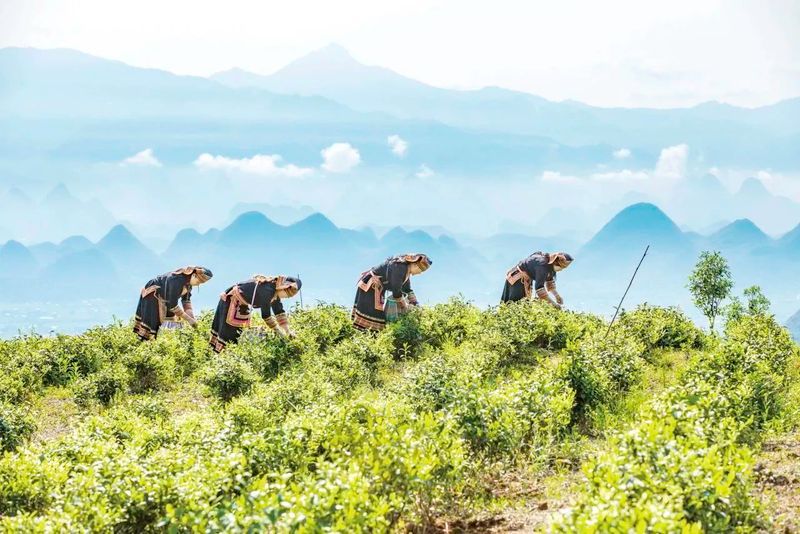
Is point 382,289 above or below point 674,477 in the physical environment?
above

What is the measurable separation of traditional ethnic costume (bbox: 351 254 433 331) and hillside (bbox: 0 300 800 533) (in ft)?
5.62

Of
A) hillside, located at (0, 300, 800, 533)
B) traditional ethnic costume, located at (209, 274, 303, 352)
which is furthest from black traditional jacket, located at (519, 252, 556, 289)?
traditional ethnic costume, located at (209, 274, 303, 352)

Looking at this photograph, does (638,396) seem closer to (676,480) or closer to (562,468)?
(562,468)

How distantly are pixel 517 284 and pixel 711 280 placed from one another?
8.89 m

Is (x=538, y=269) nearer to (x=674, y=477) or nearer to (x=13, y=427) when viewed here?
(x=13, y=427)

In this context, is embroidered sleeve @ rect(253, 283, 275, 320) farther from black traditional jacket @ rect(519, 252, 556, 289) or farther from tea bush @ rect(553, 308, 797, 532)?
tea bush @ rect(553, 308, 797, 532)

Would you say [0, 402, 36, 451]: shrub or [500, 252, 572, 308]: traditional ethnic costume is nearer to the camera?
[0, 402, 36, 451]: shrub

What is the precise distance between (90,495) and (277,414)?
9.24 feet

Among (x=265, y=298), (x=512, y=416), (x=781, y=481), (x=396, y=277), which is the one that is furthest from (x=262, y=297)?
(x=781, y=481)

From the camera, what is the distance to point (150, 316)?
15203mm

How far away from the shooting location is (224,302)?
1399 centimetres

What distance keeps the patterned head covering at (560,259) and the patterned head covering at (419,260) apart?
2.53 m

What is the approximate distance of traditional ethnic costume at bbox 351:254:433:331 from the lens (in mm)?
14688

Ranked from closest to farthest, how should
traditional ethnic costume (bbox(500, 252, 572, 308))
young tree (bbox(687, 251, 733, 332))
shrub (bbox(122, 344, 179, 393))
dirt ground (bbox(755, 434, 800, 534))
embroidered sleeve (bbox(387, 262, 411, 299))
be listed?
1. dirt ground (bbox(755, 434, 800, 534))
2. shrub (bbox(122, 344, 179, 393))
3. embroidered sleeve (bbox(387, 262, 411, 299))
4. traditional ethnic costume (bbox(500, 252, 572, 308))
5. young tree (bbox(687, 251, 733, 332))
